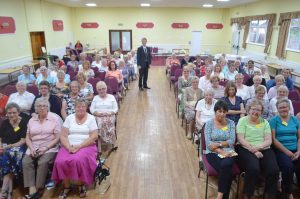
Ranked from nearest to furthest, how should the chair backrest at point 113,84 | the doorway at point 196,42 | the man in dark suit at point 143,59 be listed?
the chair backrest at point 113,84 → the man in dark suit at point 143,59 → the doorway at point 196,42

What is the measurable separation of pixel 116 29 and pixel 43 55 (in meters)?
5.52

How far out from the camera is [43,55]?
10.1m

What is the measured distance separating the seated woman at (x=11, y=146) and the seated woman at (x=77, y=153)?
0.51 meters

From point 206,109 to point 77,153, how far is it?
1.98 m

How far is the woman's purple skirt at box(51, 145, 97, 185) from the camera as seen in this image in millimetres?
2865

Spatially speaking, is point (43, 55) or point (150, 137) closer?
point (150, 137)

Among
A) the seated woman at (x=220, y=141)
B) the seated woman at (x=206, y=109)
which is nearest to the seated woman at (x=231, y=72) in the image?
the seated woman at (x=206, y=109)

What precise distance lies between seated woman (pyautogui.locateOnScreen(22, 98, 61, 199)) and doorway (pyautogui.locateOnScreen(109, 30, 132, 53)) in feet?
39.6

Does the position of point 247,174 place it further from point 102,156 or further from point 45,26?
point 45,26

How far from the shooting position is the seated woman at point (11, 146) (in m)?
2.98

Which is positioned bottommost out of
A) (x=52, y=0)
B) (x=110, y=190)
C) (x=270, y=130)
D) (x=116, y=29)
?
(x=110, y=190)

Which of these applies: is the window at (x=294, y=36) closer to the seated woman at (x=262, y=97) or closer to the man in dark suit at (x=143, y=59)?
→ the man in dark suit at (x=143, y=59)

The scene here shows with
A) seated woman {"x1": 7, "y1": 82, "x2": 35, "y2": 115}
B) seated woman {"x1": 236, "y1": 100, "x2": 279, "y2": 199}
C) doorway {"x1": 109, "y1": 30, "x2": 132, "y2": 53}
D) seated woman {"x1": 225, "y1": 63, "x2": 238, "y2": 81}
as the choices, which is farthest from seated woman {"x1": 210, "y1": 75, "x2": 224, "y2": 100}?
doorway {"x1": 109, "y1": 30, "x2": 132, "y2": 53}

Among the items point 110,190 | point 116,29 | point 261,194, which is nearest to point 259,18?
point 116,29
